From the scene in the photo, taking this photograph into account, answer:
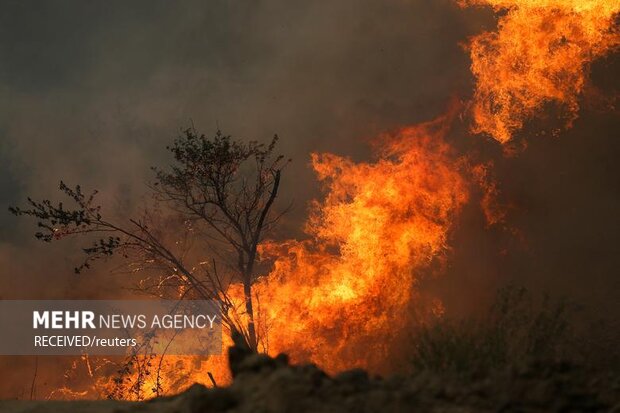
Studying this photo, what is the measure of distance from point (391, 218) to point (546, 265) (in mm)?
4547

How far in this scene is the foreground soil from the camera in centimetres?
595

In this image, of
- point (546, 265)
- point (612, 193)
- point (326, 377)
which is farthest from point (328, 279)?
point (326, 377)

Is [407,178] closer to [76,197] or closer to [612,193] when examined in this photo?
[612,193]

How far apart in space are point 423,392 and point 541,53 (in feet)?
45.0

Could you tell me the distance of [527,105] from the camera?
58.5 feet

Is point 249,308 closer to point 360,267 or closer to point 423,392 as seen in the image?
point 360,267

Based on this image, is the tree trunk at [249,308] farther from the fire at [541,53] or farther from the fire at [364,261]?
the fire at [541,53]

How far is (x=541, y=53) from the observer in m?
17.4

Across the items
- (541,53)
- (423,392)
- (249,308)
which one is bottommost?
(423,392)

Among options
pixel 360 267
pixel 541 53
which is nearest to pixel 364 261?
pixel 360 267

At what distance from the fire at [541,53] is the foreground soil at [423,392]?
491 inches

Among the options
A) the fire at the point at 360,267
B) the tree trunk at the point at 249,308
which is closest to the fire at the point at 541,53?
the fire at the point at 360,267

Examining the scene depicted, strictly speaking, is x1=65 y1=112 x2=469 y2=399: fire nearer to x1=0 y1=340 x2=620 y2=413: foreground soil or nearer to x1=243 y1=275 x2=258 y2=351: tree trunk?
x1=243 y1=275 x2=258 y2=351: tree trunk

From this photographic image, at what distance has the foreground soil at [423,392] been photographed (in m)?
5.95
